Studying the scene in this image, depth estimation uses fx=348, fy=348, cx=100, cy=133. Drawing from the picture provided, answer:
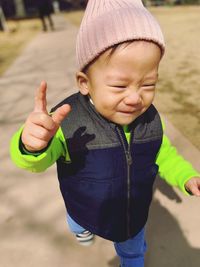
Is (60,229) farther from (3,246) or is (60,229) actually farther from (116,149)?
(116,149)

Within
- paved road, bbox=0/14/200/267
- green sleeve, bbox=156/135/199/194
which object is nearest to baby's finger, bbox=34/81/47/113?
green sleeve, bbox=156/135/199/194

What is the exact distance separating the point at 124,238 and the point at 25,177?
4.53 feet

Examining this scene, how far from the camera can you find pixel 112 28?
4.18 feet

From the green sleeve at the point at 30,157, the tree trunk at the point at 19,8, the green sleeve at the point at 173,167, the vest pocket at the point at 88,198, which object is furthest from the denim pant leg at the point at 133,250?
the tree trunk at the point at 19,8

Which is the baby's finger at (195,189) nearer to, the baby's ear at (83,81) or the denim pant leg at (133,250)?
the denim pant leg at (133,250)

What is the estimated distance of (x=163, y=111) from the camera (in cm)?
397

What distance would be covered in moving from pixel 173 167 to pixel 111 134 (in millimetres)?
370

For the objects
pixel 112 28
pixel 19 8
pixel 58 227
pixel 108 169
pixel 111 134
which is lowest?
pixel 19 8

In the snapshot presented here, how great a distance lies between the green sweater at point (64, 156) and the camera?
4.25 feet

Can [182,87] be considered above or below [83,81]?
below

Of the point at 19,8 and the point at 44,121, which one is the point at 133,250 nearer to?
the point at 44,121

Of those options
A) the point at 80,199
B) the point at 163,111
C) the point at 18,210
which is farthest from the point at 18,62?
the point at 80,199

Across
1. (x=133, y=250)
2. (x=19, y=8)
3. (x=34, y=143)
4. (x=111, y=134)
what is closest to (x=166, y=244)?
(x=133, y=250)

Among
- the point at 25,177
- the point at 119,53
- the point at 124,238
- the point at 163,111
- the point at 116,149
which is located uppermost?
the point at 119,53
